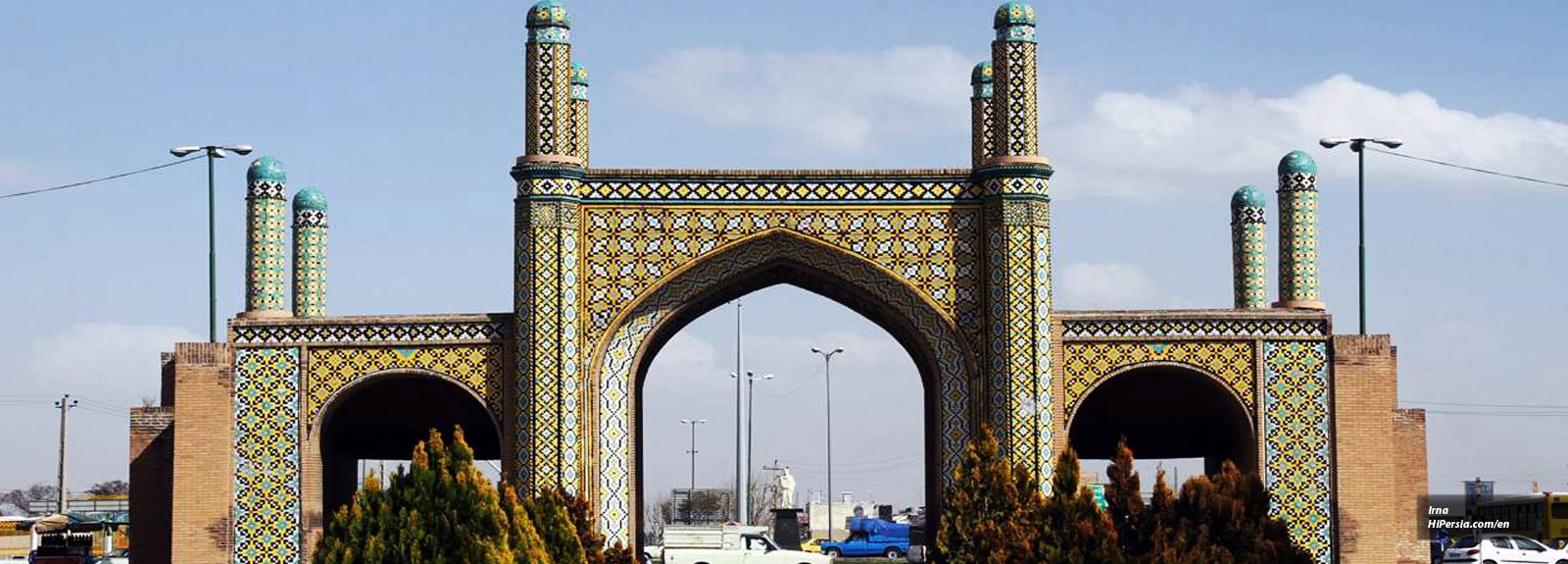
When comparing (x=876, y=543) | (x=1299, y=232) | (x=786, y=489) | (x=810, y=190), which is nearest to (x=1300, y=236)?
(x=1299, y=232)

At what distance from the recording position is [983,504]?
23688 millimetres

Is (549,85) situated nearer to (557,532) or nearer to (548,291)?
(548,291)

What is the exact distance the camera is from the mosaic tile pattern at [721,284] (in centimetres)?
2781

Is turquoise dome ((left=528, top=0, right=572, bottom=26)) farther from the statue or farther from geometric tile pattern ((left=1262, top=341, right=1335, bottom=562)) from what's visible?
the statue

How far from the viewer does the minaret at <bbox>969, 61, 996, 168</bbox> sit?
28.2 metres

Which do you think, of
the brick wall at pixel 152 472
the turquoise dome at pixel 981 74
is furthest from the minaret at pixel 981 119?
the brick wall at pixel 152 472

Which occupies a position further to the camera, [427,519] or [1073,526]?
[1073,526]

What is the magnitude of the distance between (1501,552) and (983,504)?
17.7 metres

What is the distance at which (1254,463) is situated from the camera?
92.4 ft

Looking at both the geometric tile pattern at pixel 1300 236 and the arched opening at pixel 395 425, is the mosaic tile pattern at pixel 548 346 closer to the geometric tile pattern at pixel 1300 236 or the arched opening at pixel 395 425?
the arched opening at pixel 395 425

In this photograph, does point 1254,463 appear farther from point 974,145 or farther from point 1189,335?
point 974,145

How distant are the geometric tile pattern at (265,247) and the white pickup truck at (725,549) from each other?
736 centimetres

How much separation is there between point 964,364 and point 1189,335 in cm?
278

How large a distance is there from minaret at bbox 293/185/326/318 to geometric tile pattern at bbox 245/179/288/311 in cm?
80
